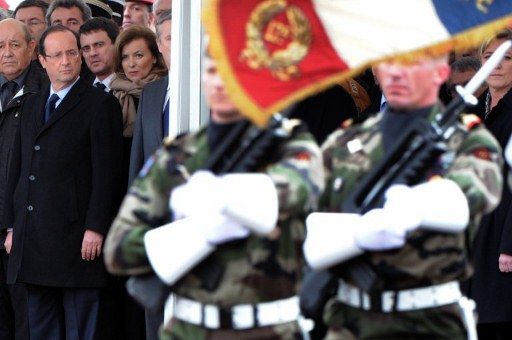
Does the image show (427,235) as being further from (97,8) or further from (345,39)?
(97,8)

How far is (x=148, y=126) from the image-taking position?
857 cm

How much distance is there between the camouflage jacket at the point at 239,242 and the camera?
538 centimetres

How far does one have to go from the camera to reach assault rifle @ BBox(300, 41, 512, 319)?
18.2 feet

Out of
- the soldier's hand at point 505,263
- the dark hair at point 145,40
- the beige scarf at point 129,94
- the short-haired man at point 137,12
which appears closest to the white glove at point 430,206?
the soldier's hand at point 505,263

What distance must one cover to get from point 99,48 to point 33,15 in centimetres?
178

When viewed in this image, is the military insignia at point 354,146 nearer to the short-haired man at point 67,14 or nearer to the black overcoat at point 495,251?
the black overcoat at point 495,251

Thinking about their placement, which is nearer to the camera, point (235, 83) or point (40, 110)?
point (235, 83)

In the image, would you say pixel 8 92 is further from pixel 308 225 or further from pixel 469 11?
pixel 308 225

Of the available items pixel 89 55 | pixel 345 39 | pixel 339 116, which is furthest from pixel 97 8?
pixel 345 39

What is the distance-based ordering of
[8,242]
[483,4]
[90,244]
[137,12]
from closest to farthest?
1. [483,4]
2. [90,244]
3. [8,242]
4. [137,12]

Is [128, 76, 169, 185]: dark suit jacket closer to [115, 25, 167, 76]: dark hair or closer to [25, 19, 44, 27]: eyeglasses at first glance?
[115, 25, 167, 76]: dark hair

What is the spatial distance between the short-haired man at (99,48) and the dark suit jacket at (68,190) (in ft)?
2.31

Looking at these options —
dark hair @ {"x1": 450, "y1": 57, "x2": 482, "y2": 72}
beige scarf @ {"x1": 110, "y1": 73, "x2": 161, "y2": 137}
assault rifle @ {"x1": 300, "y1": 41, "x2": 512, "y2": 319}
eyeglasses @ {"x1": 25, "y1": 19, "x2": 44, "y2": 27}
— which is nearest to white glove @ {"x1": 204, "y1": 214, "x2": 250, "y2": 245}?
assault rifle @ {"x1": 300, "y1": 41, "x2": 512, "y2": 319}

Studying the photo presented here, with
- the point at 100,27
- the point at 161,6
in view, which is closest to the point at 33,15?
the point at 100,27
